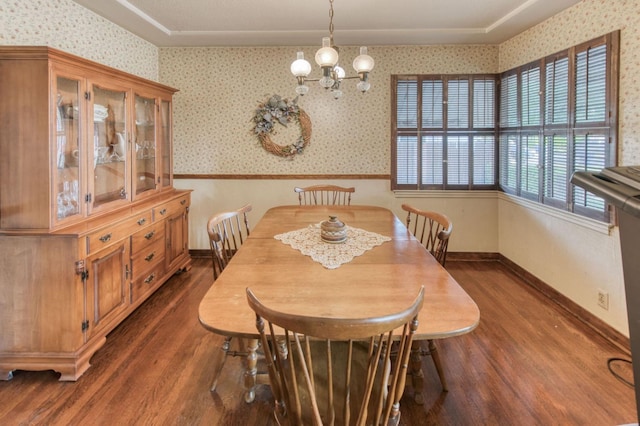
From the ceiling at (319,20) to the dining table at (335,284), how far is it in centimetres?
192

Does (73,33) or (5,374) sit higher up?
(73,33)

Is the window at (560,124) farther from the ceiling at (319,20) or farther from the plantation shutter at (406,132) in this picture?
the plantation shutter at (406,132)

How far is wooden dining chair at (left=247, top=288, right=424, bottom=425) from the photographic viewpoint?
106 cm

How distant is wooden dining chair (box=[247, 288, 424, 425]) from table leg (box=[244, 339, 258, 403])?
0.41 m

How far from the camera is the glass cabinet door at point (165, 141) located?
3.92 m

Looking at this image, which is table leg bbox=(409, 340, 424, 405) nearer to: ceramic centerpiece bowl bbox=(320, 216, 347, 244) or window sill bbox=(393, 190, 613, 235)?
ceramic centerpiece bowl bbox=(320, 216, 347, 244)

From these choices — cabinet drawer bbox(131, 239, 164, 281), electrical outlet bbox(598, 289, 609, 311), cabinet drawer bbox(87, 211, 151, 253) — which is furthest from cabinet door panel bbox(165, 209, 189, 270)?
electrical outlet bbox(598, 289, 609, 311)

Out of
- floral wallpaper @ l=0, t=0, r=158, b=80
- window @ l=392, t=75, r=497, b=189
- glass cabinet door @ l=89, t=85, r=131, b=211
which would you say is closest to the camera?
floral wallpaper @ l=0, t=0, r=158, b=80

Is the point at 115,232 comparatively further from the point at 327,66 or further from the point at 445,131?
the point at 445,131

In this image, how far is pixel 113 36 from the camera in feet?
12.0

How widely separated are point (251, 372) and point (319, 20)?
3.02 metres

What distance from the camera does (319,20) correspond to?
3633 millimetres

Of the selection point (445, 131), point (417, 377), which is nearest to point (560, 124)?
point (445, 131)

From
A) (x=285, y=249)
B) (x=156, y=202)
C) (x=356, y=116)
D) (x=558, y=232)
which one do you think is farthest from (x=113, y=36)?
(x=558, y=232)
